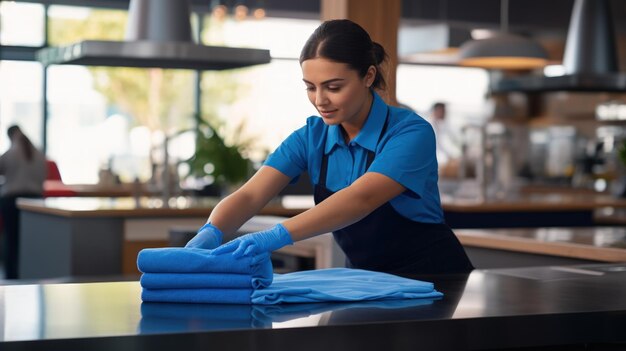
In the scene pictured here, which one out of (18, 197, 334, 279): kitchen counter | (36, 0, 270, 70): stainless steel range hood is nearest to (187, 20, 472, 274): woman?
(18, 197, 334, 279): kitchen counter

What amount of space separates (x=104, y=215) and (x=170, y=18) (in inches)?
58.9

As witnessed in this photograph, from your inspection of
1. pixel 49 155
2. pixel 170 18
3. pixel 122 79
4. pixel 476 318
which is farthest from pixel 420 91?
pixel 476 318

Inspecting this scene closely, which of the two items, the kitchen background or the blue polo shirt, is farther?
the kitchen background

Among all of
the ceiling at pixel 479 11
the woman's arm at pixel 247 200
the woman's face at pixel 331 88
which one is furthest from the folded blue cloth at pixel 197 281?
the ceiling at pixel 479 11

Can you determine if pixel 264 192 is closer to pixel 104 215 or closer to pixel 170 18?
pixel 104 215

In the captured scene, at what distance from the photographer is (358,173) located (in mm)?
2564

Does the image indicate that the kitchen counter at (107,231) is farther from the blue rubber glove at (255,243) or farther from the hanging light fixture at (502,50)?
the blue rubber glove at (255,243)

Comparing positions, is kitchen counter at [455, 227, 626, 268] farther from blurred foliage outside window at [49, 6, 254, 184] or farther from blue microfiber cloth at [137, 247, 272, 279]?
blurred foliage outside window at [49, 6, 254, 184]

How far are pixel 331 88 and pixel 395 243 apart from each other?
1.54ft

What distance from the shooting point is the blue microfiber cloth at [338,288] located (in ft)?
6.44

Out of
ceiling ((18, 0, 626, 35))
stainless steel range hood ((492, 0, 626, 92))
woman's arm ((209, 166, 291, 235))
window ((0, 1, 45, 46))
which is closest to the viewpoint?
woman's arm ((209, 166, 291, 235))

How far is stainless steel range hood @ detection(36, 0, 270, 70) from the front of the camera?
6.29 metres

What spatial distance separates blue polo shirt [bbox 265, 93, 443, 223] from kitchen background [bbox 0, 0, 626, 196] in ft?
22.0

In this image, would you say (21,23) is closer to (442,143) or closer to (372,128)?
(442,143)
